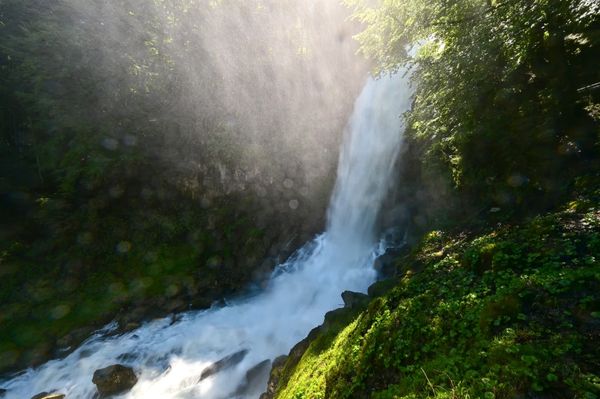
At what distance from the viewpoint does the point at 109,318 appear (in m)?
13.0

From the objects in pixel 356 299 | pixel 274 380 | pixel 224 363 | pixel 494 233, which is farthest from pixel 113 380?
pixel 494 233

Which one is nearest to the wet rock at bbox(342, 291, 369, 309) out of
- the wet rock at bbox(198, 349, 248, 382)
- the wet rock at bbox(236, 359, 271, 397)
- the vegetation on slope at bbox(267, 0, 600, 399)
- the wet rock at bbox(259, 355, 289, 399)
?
the vegetation on slope at bbox(267, 0, 600, 399)

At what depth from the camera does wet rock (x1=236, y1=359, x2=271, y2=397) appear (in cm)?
916

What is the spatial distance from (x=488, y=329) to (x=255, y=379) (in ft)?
26.2

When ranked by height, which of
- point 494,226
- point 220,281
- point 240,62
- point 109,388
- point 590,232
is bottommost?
point 590,232

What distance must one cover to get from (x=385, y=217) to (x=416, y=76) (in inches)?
355

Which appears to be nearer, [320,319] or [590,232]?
[590,232]

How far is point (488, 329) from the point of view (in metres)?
3.93

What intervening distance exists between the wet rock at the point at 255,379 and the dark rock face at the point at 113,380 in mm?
3841

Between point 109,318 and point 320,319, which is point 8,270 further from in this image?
point 320,319

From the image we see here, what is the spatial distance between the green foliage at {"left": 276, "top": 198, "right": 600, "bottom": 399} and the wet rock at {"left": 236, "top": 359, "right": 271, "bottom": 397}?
11.0 ft

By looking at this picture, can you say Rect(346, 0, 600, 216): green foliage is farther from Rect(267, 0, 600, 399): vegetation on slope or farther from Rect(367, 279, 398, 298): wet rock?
Rect(367, 279, 398, 298): wet rock

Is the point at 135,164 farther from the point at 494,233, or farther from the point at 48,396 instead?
the point at 494,233

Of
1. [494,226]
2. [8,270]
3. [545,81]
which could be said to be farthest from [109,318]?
[545,81]
